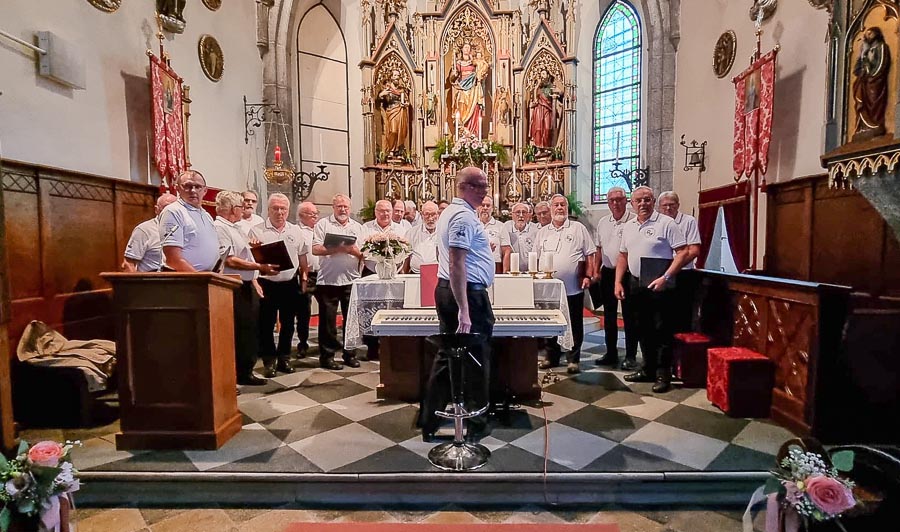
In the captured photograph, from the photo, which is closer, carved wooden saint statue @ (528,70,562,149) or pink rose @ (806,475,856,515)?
pink rose @ (806,475,856,515)

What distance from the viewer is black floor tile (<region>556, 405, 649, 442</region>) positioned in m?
3.00

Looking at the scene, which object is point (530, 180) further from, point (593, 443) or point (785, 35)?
point (593, 443)

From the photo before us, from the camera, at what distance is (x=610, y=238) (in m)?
4.55

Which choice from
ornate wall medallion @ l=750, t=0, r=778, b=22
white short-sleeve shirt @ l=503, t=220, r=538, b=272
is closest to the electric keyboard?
white short-sleeve shirt @ l=503, t=220, r=538, b=272

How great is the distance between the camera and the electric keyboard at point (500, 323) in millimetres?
3049

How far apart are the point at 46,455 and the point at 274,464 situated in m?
1.12

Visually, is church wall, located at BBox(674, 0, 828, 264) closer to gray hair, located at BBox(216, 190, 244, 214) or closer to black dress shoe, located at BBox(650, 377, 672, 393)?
black dress shoe, located at BBox(650, 377, 672, 393)

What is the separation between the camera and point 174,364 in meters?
2.79

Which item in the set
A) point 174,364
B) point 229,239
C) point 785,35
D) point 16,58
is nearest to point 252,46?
point 16,58

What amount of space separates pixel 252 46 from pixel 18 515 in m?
A: 7.40

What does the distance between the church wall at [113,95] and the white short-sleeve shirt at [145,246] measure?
0.90 metres

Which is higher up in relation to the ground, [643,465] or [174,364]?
[174,364]

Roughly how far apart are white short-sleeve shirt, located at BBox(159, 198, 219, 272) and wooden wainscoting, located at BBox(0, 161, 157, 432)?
118 cm

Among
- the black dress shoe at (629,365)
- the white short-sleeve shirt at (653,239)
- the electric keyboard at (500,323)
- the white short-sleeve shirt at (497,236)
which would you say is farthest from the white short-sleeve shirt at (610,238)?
the electric keyboard at (500,323)
